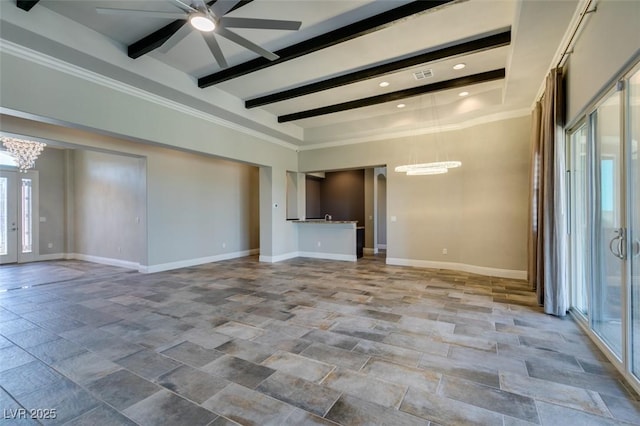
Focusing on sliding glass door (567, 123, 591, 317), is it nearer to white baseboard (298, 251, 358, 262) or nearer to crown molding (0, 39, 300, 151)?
white baseboard (298, 251, 358, 262)

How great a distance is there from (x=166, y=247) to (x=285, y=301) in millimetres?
3863

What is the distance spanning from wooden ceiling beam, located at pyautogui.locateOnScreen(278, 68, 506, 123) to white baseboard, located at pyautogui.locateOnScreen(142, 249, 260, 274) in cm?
404

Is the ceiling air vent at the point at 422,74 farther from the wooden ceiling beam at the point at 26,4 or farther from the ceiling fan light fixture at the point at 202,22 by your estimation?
the wooden ceiling beam at the point at 26,4

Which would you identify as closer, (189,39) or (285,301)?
(189,39)

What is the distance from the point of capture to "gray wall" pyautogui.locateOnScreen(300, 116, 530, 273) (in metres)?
5.68

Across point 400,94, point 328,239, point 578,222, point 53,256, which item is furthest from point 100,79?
point 53,256

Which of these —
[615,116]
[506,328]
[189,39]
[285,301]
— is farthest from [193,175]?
[615,116]

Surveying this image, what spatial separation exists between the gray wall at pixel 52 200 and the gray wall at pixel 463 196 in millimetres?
8225

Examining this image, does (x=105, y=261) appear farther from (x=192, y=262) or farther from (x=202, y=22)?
(x=202, y=22)

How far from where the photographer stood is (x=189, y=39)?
385 cm

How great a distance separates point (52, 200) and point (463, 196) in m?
11.1

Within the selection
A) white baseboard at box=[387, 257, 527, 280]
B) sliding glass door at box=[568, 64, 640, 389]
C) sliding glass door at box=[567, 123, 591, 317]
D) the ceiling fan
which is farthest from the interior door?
sliding glass door at box=[567, 123, 591, 317]

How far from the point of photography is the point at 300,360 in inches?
102

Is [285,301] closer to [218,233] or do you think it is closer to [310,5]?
[310,5]
